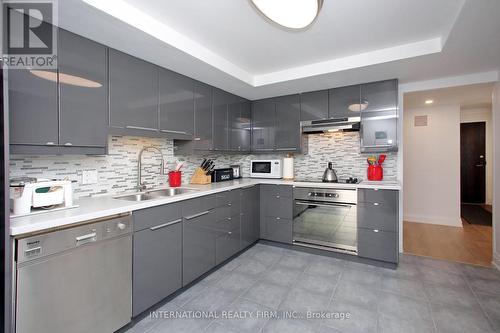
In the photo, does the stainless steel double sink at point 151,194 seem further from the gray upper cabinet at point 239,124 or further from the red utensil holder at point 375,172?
the red utensil holder at point 375,172

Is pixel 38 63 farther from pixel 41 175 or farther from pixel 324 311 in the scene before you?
pixel 324 311

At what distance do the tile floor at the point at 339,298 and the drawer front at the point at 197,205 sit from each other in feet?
2.41

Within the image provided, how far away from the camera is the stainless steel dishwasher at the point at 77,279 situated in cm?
123

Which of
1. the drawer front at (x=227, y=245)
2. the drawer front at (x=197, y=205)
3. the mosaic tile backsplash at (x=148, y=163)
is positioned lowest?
the drawer front at (x=227, y=245)

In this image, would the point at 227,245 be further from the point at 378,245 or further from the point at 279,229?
the point at 378,245

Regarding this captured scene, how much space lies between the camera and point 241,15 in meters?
1.84

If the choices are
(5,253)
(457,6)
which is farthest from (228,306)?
(457,6)

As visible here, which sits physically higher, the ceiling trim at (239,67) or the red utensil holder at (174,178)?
the ceiling trim at (239,67)

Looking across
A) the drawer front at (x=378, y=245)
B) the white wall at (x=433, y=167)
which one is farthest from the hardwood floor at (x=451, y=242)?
the drawer front at (x=378, y=245)

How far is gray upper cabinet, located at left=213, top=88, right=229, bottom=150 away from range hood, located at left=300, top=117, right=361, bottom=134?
109cm

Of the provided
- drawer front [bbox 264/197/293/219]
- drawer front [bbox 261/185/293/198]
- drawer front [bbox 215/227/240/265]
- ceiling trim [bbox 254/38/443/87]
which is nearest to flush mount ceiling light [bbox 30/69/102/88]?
drawer front [bbox 215/227/240/265]

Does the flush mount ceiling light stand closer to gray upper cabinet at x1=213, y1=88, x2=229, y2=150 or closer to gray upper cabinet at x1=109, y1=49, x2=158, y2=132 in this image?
gray upper cabinet at x1=109, y1=49, x2=158, y2=132

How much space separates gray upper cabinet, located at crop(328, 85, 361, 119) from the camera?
3047 mm

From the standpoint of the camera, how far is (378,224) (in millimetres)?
2713
